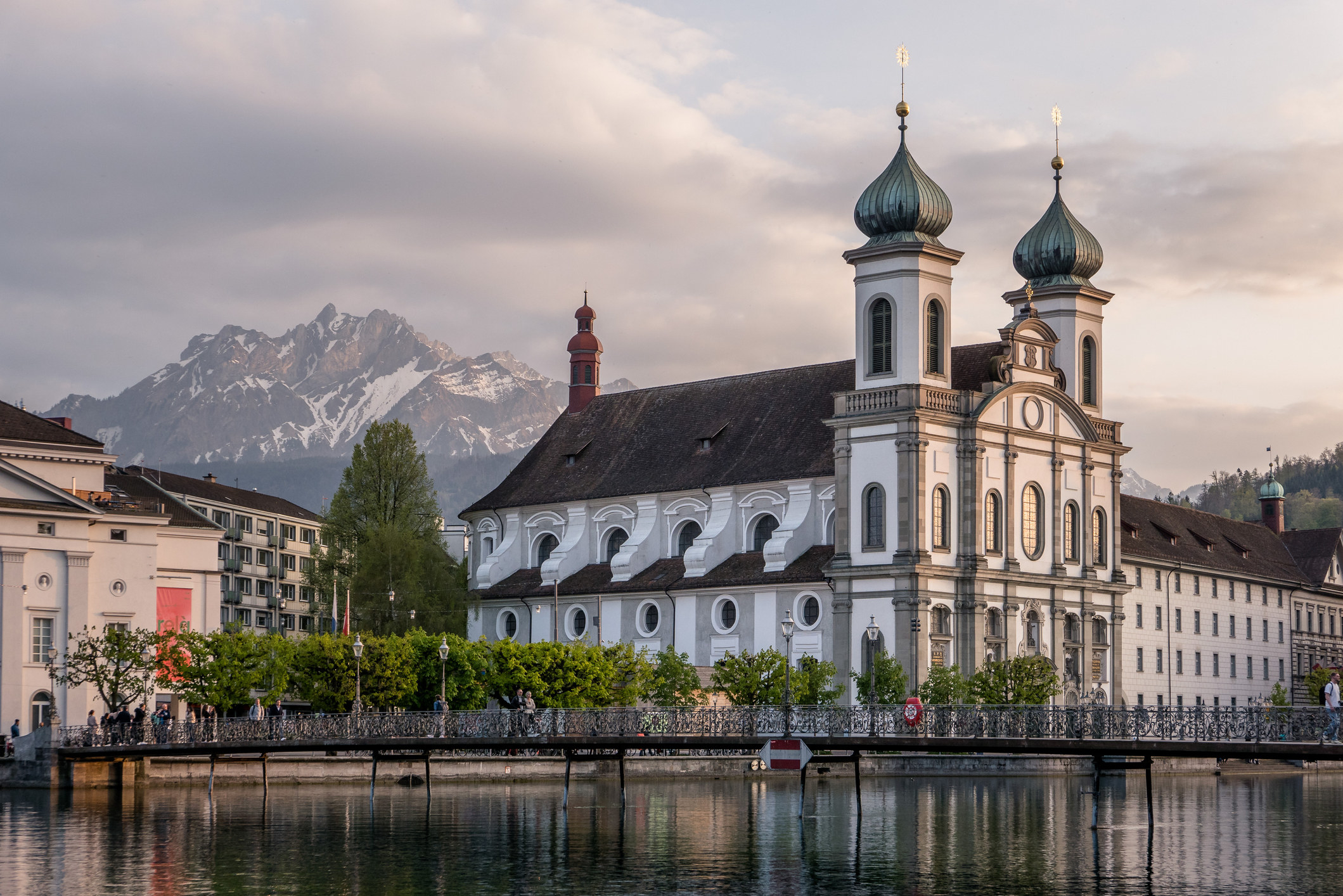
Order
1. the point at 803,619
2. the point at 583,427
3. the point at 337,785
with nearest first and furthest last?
the point at 337,785 → the point at 803,619 → the point at 583,427

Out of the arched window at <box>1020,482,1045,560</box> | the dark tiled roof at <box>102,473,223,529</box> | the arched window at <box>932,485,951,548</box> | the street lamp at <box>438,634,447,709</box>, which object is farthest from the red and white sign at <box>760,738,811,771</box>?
the dark tiled roof at <box>102,473,223,529</box>

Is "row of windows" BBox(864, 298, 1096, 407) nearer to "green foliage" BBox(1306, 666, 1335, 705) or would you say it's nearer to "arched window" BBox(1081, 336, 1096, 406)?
"arched window" BBox(1081, 336, 1096, 406)

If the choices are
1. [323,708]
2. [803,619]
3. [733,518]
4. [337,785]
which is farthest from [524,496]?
[337,785]

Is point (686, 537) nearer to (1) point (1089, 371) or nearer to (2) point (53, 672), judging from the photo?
(1) point (1089, 371)

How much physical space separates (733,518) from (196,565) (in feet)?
81.9

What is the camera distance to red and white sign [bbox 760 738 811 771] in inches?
1988

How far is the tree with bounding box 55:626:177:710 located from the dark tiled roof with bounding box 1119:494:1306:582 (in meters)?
51.1

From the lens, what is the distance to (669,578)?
91.6 metres

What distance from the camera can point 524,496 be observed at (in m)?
104

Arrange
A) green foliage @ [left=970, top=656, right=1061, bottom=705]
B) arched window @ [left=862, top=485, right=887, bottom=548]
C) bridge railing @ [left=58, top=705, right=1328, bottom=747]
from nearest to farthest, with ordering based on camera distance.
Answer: bridge railing @ [left=58, top=705, right=1328, bottom=747]
green foliage @ [left=970, top=656, right=1061, bottom=705]
arched window @ [left=862, top=485, right=887, bottom=548]

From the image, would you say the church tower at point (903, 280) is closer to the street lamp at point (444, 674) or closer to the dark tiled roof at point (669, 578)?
the dark tiled roof at point (669, 578)

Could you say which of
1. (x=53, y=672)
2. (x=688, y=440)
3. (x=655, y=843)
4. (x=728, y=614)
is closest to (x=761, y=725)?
(x=655, y=843)

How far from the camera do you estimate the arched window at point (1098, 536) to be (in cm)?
9106

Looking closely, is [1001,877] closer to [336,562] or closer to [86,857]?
[86,857]
